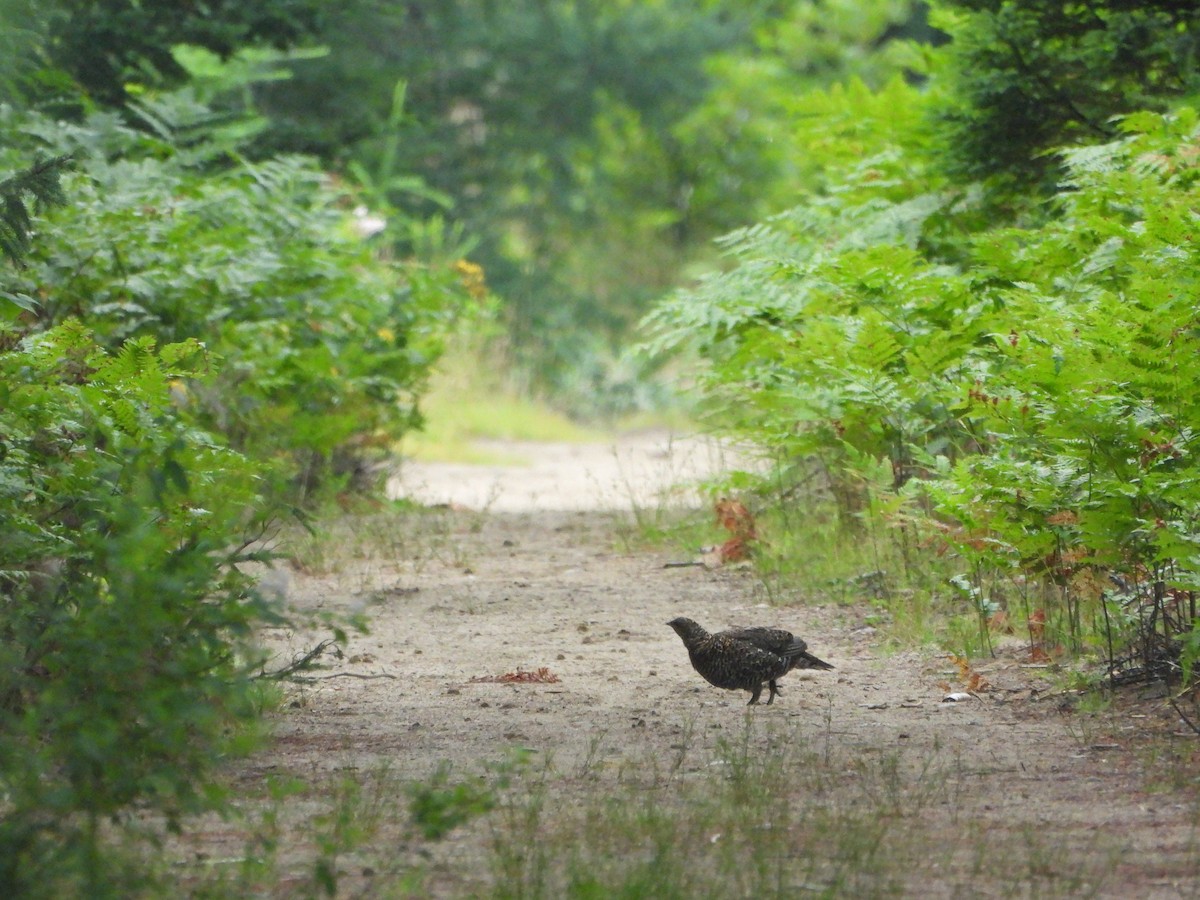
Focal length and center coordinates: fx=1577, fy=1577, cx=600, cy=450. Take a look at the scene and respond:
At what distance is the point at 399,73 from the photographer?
887 inches

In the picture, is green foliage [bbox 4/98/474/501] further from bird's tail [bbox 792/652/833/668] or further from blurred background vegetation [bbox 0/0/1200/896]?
bird's tail [bbox 792/652/833/668]

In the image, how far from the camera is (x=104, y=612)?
3750 millimetres

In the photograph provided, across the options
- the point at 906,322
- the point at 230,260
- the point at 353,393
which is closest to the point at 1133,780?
→ the point at 906,322

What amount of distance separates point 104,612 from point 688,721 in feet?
7.27

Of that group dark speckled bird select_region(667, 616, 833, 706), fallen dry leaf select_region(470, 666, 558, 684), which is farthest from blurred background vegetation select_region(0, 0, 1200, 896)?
fallen dry leaf select_region(470, 666, 558, 684)

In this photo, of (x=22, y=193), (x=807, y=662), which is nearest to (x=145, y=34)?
(x=22, y=193)

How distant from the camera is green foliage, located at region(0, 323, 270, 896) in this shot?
344 centimetres

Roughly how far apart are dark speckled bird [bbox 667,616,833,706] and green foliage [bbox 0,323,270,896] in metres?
1.67

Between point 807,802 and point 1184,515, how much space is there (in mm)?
1766

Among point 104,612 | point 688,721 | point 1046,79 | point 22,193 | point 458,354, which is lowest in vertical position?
point 688,721

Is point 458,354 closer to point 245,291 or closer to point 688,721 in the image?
point 245,291

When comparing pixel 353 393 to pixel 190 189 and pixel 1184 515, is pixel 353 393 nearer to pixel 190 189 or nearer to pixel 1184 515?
pixel 190 189

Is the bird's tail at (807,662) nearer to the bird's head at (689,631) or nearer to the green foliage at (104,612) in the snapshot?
the bird's head at (689,631)

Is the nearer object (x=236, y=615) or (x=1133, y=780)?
(x=236, y=615)
